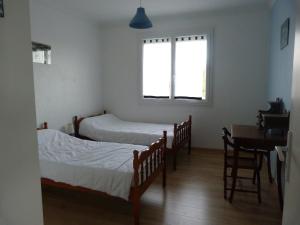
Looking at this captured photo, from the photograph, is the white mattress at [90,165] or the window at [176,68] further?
the window at [176,68]

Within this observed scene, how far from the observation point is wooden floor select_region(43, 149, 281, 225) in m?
2.29

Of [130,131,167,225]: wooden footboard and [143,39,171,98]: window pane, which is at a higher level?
[143,39,171,98]: window pane

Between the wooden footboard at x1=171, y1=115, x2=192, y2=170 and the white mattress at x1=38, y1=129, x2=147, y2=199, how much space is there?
784 mm

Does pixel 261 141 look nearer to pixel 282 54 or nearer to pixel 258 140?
pixel 258 140

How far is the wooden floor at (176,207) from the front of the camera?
2.29 meters

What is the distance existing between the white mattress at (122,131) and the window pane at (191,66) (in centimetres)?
83

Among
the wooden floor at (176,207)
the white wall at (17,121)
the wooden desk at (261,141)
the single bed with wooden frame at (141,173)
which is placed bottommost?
the wooden floor at (176,207)

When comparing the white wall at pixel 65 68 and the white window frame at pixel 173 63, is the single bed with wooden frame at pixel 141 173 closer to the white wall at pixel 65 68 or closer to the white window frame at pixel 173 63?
the white wall at pixel 65 68

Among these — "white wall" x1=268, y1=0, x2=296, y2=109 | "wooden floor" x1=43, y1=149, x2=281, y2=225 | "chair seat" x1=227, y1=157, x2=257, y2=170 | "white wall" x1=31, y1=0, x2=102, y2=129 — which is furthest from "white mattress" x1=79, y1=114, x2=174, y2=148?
"white wall" x1=268, y1=0, x2=296, y2=109

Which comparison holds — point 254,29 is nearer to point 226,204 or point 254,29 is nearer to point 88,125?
point 226,204

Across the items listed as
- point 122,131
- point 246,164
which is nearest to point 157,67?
point 122,131

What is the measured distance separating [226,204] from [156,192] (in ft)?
2.70

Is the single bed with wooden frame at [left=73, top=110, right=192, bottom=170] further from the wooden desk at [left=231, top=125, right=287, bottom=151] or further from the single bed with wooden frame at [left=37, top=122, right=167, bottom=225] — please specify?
the wooden desk at [left=231, top=125, right=287, bottom=151]

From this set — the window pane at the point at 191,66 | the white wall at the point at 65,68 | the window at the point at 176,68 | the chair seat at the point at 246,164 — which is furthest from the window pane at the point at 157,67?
the chair seat at the point at 246,164
